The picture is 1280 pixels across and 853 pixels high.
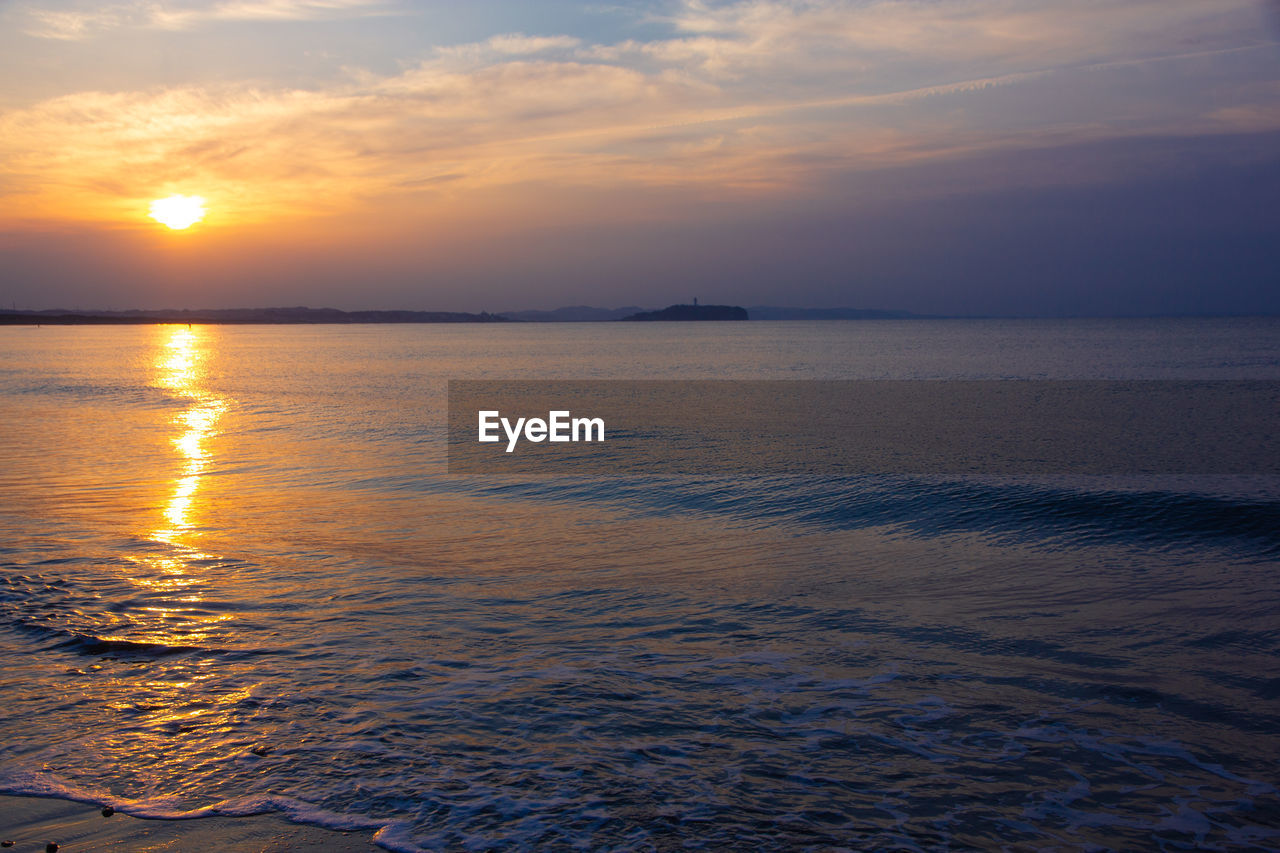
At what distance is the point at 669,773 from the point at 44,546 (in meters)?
10.8

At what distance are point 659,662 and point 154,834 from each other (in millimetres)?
4096

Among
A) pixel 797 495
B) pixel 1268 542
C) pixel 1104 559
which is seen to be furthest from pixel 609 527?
pixel 1268 542

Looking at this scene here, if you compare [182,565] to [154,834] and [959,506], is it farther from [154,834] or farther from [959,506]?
[959,506]

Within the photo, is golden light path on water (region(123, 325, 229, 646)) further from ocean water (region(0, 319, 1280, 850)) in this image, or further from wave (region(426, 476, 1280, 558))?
wave (region(426, 476, 1280, 558))

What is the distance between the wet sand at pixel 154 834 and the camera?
4645 mm

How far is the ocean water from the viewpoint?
5.22 meters

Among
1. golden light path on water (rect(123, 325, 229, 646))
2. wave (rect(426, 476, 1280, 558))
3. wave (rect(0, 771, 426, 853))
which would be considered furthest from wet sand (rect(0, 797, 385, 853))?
wave (rect(426, 476, 1280, 558))

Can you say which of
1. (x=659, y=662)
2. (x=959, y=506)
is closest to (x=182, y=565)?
(x=659, y=662)

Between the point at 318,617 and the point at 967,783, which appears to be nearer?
the point at 967,783

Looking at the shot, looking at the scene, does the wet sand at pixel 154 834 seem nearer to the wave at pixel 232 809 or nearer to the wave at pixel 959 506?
the wave at pixel 232 809

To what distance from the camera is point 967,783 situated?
5527 millimetres

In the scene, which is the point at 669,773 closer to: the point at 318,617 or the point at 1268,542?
the point at 318,617

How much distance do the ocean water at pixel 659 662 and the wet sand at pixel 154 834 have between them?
0.15 meters

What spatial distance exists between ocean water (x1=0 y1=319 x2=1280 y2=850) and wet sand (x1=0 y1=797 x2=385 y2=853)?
5.9 inches
